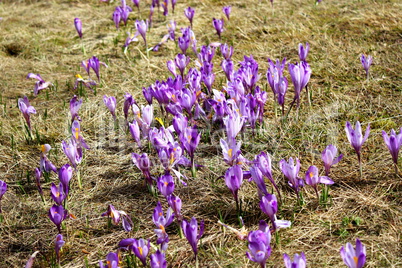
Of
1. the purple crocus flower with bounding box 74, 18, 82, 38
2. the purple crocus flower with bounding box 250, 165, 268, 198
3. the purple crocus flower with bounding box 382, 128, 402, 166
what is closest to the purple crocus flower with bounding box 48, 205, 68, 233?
the purple crocus flower with bounding box 250, 165, 268, 198

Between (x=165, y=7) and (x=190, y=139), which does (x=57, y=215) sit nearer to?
(x=190, y=139)

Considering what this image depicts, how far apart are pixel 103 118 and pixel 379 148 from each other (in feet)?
6.38

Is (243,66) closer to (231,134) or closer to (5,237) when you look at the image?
(231,134)

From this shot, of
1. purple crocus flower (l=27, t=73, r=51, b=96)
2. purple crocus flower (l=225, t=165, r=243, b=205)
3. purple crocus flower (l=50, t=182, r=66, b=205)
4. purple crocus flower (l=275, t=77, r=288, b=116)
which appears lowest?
purple crocus flower (l=50, t=182, r=66, b=205)

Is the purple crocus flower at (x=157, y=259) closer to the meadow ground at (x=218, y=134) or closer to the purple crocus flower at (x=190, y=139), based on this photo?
the meadow ground at (x=218, y=134)

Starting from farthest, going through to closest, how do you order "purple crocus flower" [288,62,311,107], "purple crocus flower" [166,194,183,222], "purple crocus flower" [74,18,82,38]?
"purple crocus flower" [74,18,82,38]
"purple crocus flower" [288,62,311,107]
"purple crocus flower" [166,194,183,222]

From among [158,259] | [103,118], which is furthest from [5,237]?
[103,118]

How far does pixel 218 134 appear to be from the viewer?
321 cm

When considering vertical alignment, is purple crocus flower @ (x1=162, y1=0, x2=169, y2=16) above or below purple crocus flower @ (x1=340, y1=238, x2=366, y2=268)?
above

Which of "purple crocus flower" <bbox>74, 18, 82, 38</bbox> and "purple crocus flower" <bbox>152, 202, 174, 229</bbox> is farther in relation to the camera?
"purple crocus flower" <bbox>74, 18, 82, 38</bbox>

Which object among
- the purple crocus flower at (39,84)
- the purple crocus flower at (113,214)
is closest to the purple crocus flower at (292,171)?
the purple crocus flower at (113,214)

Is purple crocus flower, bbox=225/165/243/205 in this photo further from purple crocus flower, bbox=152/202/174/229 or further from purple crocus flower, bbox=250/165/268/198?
purple crocus flower, bbox=152/202/174/229

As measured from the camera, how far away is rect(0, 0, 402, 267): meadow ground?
7.72ft

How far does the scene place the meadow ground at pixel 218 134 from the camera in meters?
2.35
